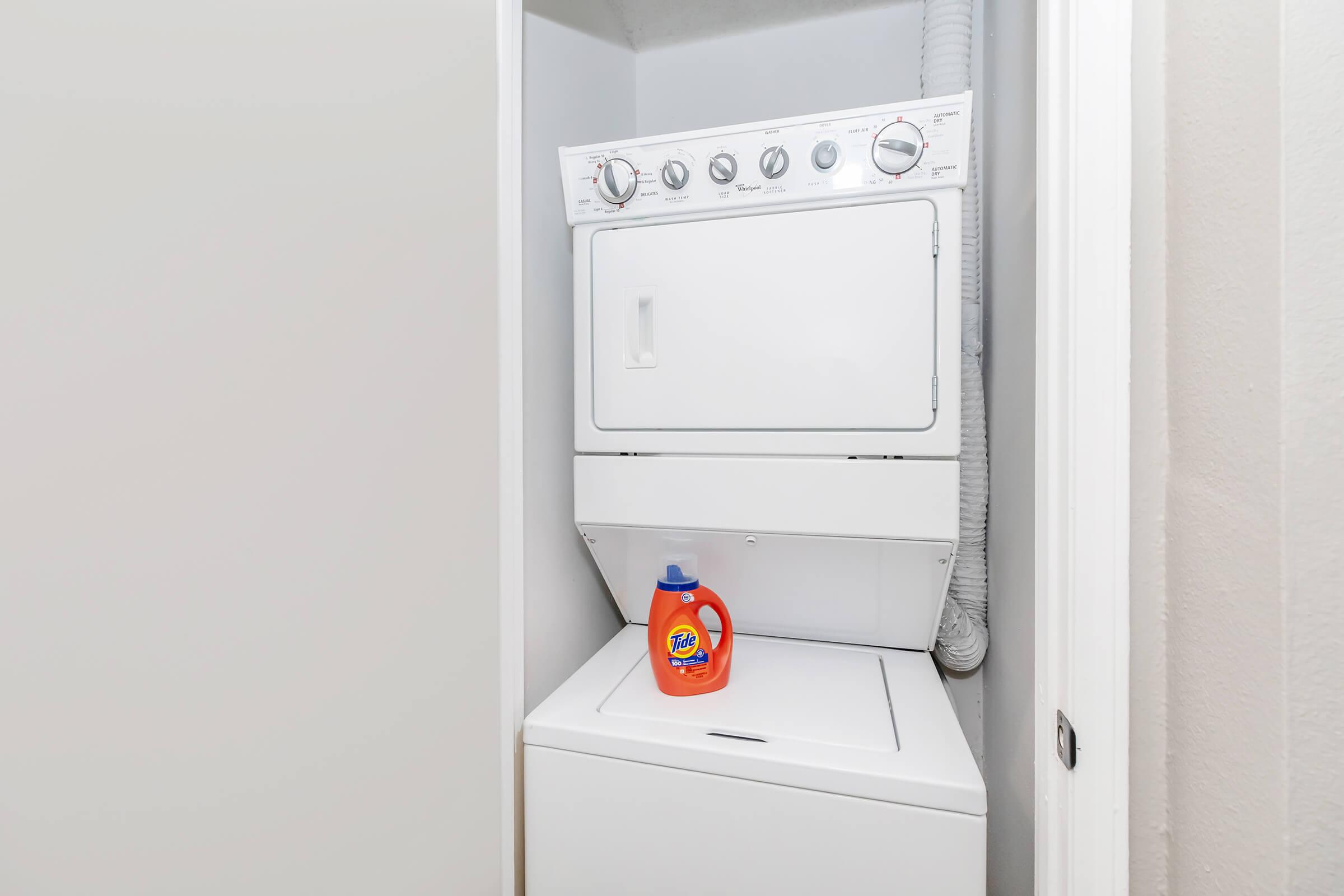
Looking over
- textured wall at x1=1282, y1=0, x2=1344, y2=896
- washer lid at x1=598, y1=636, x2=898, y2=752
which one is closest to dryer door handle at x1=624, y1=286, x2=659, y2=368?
washer lid at x1=598, y1=636, x2=898, y2=752

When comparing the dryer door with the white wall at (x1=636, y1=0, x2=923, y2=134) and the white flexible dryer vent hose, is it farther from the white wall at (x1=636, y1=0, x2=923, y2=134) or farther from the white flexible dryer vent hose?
the white wall at (x1=636, y1=0, x2=923, y2=134)

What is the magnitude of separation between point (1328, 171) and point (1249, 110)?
0.11 meters

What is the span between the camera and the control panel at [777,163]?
46.9 inches

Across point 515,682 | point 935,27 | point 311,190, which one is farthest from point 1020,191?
point 515,682

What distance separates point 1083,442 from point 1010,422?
65 centimetres

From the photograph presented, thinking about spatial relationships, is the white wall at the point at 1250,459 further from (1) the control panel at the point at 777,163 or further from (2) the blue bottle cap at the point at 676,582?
(2) the blue bottle cap at the point at 676,582

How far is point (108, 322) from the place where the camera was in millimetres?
598

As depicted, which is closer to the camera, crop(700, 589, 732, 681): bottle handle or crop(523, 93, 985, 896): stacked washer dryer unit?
crop(523, 93, 985, 896): stacked washer dryer unit

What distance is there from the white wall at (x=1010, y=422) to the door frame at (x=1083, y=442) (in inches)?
10.1

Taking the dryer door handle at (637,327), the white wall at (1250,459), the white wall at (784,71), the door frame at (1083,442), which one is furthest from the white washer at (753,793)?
the white wall at (784,71)

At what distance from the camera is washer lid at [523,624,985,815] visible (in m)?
1.04

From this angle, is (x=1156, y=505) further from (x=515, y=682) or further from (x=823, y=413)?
(x=515, y=682)

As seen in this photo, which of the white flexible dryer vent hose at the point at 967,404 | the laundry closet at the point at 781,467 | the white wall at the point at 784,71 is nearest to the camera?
the laundry closet at the point at 781,467

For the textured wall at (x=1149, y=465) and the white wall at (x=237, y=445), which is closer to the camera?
the white wall at (x=237, y=445)
